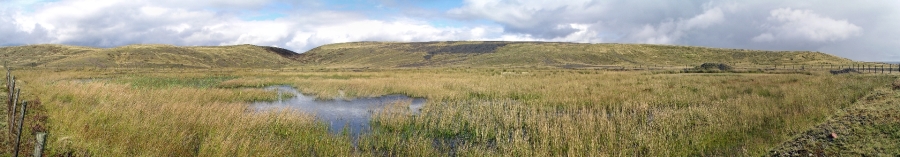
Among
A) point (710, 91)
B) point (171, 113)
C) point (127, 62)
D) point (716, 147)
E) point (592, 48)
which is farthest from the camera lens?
point (592, 48)

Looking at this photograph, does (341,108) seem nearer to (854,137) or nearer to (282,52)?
(854,137)

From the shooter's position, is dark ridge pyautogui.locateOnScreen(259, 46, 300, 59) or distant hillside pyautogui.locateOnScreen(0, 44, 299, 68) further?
dark ridge pyautogui.locateOnScreen(259, 46, 300, 59)

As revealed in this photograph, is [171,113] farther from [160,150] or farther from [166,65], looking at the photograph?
[166,65]

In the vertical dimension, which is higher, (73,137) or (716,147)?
(73,137)

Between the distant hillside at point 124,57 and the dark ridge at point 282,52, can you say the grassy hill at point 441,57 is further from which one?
the dark ridge at point 282,52

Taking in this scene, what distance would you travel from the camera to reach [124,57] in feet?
333

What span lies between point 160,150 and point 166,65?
10623cm

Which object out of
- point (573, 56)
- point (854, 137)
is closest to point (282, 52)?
point (573, 56)

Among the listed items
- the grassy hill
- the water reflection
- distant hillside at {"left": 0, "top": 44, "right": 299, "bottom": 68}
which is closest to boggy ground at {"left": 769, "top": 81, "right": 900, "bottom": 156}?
the water reflection

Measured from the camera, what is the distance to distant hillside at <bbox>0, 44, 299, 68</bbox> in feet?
305

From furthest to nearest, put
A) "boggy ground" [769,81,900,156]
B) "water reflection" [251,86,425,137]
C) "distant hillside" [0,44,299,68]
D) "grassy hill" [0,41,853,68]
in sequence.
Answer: "grassy hill" [0,41,853,68] < "distant hillside" [0,44,299,68] < "water reflection" [251,86,425,137] < "boggy ground" [769,81,900,156]

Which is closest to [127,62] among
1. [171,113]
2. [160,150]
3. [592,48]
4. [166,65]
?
[166,65]

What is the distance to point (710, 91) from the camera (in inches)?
952

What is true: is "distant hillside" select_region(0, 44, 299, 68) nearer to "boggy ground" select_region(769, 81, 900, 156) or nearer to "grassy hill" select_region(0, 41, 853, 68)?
"grassy hill" select_region(0, 41, 853, 68)
